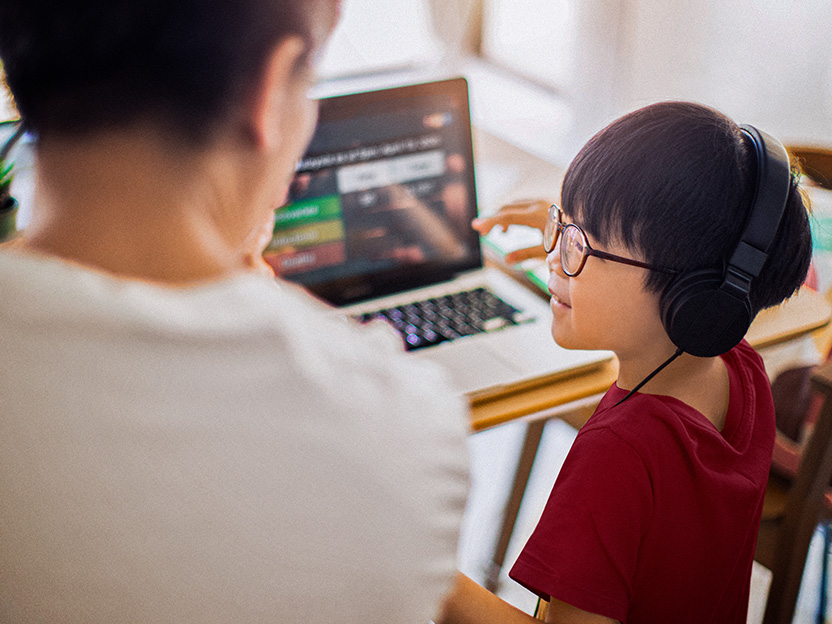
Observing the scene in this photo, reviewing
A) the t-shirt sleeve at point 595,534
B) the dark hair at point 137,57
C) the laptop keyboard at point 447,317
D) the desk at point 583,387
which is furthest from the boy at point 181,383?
the laptop keyboard at point 447,317

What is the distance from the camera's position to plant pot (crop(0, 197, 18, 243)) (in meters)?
1.20

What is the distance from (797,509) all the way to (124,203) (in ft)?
3.83

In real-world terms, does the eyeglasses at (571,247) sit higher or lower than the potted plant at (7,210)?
higher

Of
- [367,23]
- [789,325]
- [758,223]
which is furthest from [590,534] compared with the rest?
[367,23]

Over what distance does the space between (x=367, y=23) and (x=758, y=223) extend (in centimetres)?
175

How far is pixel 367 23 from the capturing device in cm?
225

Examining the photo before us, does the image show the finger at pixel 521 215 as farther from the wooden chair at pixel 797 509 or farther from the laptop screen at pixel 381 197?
the wooden chair at pixel 797 509

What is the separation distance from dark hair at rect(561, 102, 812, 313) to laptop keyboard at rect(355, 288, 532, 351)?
0.43m

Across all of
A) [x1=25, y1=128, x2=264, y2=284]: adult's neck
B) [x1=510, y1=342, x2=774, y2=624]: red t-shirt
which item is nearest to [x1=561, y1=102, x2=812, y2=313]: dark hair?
[x1=510, y1=342, x2=774, y2=624]: red t-shirt

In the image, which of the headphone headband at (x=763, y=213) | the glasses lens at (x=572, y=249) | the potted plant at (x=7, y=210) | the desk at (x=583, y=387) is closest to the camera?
the headphone headband at (x=763, y=213)

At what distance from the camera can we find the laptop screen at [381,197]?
127 cm

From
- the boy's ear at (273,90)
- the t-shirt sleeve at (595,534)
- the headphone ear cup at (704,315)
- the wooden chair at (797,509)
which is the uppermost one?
the boy's ear at (273,90)

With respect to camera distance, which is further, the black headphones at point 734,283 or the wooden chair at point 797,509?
the wooden chair at point 797,509

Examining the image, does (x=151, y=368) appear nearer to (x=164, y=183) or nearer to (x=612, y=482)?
(x=164, y=183)
